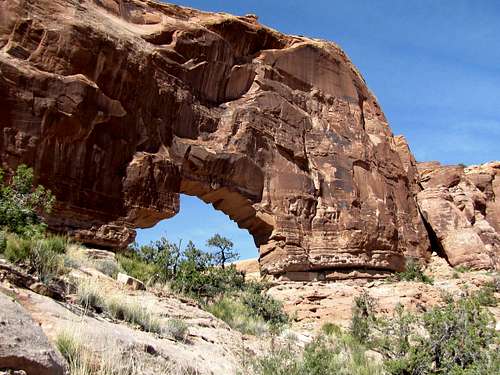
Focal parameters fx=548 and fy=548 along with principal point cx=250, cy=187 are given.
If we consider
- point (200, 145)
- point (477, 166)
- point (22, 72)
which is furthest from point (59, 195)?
point (477, 166)

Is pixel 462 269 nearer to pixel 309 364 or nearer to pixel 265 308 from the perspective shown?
pixel 265 308

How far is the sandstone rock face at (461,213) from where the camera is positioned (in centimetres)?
2723

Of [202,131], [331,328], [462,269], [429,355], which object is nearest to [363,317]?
[331,328]

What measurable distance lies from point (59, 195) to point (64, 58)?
4.39m

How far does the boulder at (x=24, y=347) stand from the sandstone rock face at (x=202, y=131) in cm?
1290

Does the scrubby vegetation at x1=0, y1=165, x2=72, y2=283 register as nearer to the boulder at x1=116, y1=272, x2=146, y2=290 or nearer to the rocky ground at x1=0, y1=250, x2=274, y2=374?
the rocky ground at x1=0, y1=250, x2=274, y2=374

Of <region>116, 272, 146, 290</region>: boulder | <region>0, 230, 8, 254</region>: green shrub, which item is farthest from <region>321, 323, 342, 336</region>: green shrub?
<region>0, 230, 8, 254</region>: green shrub

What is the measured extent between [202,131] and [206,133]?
0.21 m

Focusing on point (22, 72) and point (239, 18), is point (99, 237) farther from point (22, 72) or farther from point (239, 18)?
point (239, 18)

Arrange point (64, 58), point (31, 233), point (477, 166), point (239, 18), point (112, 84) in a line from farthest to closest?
point (477, 166)
point (239, 18)
point (112, 84)
point (64, 58)
point (31, 233)

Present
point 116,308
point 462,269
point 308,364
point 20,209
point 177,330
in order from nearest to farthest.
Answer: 1. point 308,364
2. point 116,308
3. point 177,330
4. point 20,209
5. point 462,269

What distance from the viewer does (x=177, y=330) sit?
739 cm

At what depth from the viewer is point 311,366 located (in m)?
6.21

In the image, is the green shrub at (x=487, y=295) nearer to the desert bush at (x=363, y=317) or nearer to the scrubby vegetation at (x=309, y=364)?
the desert bush at (x=363, y=317)
